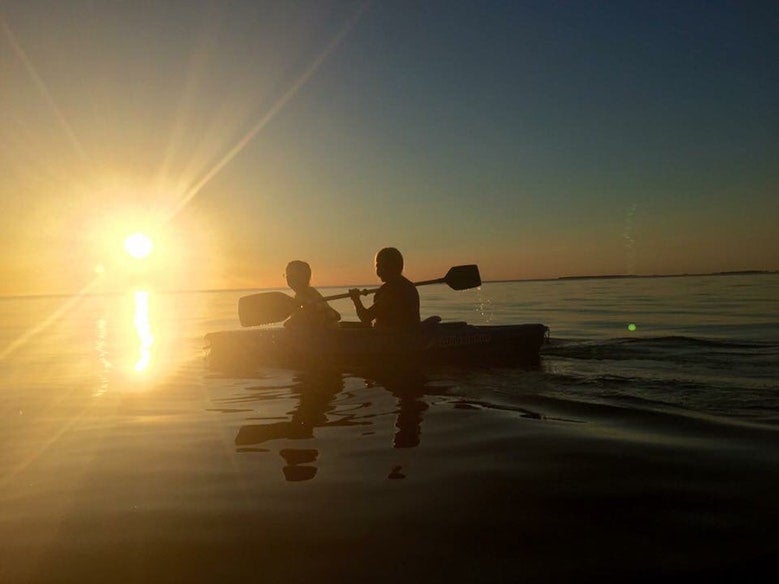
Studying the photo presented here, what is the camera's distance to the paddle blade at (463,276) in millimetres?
11797

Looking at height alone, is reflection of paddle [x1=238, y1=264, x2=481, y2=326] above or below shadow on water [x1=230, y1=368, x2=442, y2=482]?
above

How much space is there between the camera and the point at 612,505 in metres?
3.31

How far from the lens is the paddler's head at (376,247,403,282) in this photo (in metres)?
9.76

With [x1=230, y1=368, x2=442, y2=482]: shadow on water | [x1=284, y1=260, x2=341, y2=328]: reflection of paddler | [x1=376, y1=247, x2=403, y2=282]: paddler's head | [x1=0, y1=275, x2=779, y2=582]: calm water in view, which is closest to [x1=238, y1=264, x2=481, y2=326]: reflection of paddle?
[x1=284, y1=260, x2=341, y2=328]: reflection of paddler

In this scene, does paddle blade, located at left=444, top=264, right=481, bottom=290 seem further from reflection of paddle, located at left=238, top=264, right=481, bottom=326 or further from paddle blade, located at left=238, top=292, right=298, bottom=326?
paddle blade, located at left=238, top=292, right=298, bottom=326

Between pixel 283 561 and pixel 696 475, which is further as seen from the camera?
pixel 696 475

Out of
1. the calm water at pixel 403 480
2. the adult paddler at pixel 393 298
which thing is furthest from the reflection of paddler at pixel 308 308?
the calm water at pixel 403 480

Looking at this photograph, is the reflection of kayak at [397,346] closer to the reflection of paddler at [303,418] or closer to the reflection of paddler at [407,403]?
the reflection of paddler at [407,403]

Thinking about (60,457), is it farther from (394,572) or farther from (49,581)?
(394,572)

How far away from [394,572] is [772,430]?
13.4 feet

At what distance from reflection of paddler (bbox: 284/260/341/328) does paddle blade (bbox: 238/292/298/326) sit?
323 millimetres

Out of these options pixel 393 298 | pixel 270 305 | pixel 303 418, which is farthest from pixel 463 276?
pixel 303 418

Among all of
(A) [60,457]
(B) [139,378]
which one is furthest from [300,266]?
(A) [60,457]

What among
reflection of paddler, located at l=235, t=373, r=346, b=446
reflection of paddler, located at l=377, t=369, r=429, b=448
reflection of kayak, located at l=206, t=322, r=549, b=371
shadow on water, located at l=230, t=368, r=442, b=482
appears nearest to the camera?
shadow on water, located at l=230, t=368, r=442, b=482
